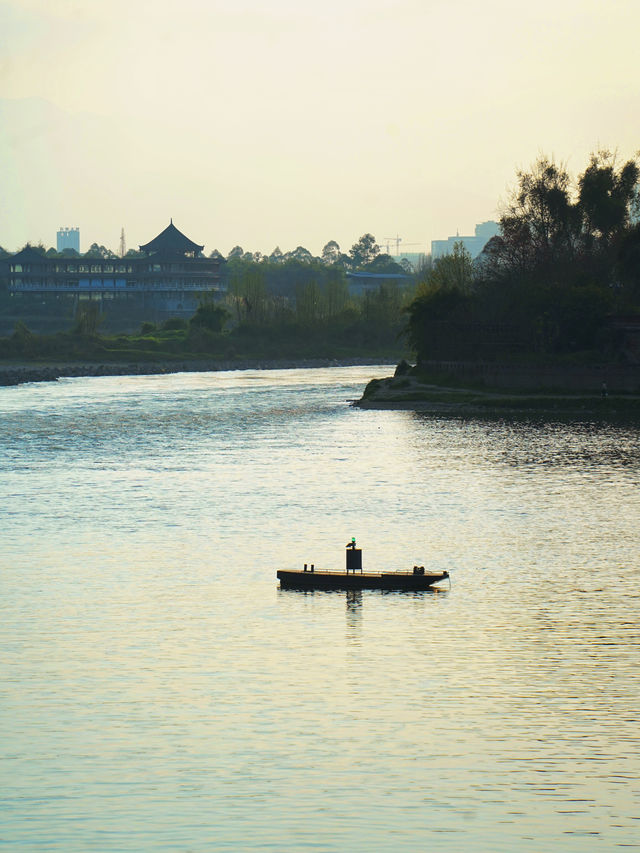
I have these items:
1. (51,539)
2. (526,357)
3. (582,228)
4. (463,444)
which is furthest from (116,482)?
(582,228)

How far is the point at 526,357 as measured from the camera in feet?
304

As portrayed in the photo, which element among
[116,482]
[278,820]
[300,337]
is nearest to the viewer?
[278,820]

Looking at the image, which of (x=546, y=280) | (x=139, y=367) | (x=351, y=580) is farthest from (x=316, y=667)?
(x=139, y=367)

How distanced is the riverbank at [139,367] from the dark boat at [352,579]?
10005 cm

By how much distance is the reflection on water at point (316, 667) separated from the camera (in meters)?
15.9

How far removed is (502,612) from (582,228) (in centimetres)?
9377

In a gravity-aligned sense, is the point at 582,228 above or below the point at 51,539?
above

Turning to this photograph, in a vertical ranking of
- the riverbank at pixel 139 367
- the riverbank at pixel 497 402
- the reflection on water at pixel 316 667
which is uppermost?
the riverbank at pixel 139 367

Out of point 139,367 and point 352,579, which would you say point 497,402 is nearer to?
point 352,579

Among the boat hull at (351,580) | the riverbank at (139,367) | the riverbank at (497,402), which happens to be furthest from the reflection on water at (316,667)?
the riverbank at (139,367)

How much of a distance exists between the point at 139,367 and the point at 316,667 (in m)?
130

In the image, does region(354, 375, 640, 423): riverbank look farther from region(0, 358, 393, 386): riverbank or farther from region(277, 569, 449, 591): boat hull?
region(277, 569, 449, 591): boat hull

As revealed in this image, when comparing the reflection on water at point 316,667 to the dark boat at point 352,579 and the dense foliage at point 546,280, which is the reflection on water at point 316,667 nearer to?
the dark boat at point 352,579

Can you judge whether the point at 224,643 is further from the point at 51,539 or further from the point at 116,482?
the point at 116,482
